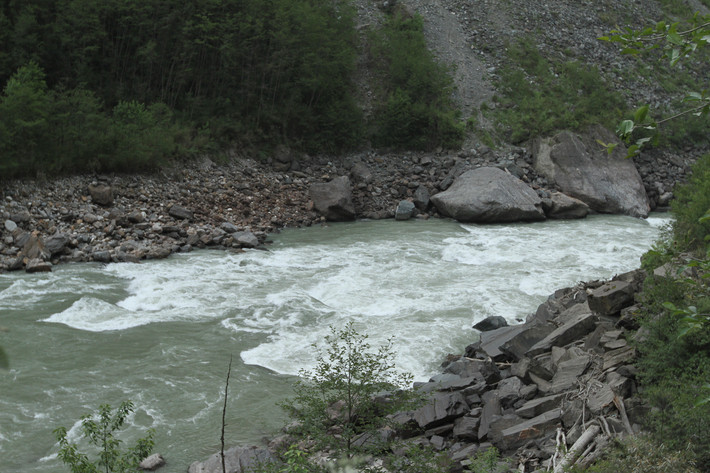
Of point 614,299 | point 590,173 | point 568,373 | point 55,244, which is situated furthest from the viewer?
point 590,173

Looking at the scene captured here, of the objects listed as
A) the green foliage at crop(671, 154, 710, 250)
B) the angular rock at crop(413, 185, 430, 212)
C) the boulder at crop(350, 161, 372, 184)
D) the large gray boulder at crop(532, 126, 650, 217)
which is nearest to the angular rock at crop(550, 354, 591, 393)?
the green foliage at crop(671, 154, 710, 250)

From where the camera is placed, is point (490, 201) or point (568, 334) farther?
point (490, 201)

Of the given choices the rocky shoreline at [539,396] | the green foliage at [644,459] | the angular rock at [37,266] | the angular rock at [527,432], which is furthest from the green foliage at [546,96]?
the green foliage at [644,459]

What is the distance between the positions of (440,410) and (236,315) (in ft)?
19.9

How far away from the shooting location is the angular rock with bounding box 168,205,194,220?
65.9 feet

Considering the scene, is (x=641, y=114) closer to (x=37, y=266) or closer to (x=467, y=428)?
(x=467, y=428)

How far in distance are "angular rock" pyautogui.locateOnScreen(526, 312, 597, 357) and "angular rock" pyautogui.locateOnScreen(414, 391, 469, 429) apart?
1590 millimetres

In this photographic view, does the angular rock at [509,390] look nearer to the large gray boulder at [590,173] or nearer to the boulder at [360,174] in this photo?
the boulder at [360,174]

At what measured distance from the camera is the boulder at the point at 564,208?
23.5m

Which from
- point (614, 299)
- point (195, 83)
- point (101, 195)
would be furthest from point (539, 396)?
point (195, 83)

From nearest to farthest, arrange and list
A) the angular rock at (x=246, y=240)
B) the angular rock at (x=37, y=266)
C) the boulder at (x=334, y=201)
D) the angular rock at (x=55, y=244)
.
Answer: the angular rock at (x=37, y=266) → the angular rock at (x=55, y=244) → the angular rock at (x=246, y=240) → the boulder at (x=334, y=201)

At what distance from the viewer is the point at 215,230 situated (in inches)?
766

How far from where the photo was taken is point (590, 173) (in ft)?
84.3

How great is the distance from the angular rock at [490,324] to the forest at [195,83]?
1349cm
